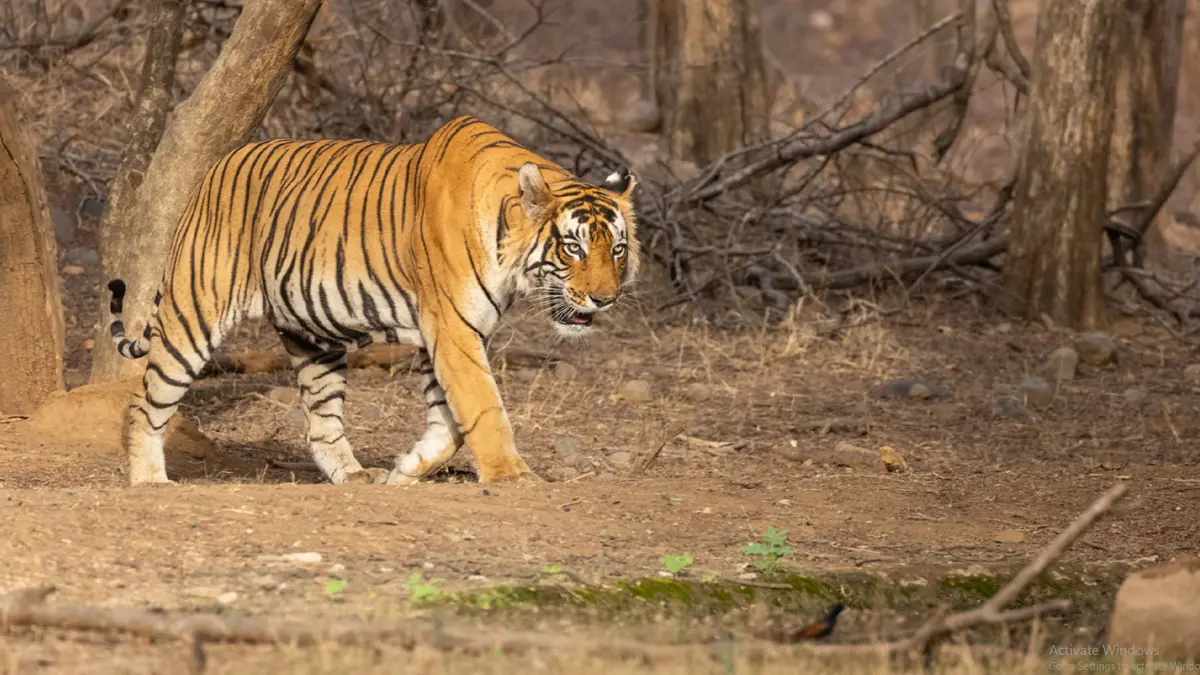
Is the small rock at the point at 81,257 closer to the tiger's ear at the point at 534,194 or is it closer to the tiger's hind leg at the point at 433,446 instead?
the tiger's hind leg at the point at 433,446

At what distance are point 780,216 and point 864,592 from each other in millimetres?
6985

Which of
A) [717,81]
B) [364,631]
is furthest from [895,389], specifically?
[364,631]

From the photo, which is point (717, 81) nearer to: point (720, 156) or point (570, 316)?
point (720, 156)

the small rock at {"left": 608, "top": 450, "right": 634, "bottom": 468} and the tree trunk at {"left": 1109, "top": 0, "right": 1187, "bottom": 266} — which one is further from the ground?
the tree trunk at {"left": 1109, "top": 0, "right": 1187, "bottom": 266}

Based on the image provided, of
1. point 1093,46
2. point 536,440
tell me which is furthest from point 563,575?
point 1093,46

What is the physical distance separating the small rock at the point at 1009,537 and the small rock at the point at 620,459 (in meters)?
2.10

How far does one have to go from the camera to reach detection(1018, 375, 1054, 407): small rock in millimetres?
9344

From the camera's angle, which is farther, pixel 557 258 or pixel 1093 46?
pixel 1093 46

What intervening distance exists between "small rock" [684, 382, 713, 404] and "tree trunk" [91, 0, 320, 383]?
9.56ft

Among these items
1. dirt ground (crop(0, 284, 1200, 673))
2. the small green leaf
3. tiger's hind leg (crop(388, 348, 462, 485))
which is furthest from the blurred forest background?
the small green leaf

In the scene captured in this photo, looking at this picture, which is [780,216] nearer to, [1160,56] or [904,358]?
[904,358]

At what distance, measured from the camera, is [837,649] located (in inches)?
157

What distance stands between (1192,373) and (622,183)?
5.13 meters

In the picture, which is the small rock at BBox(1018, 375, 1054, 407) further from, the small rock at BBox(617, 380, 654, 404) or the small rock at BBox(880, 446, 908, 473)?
the small rock at BBox(617, 380, 654, 404)
